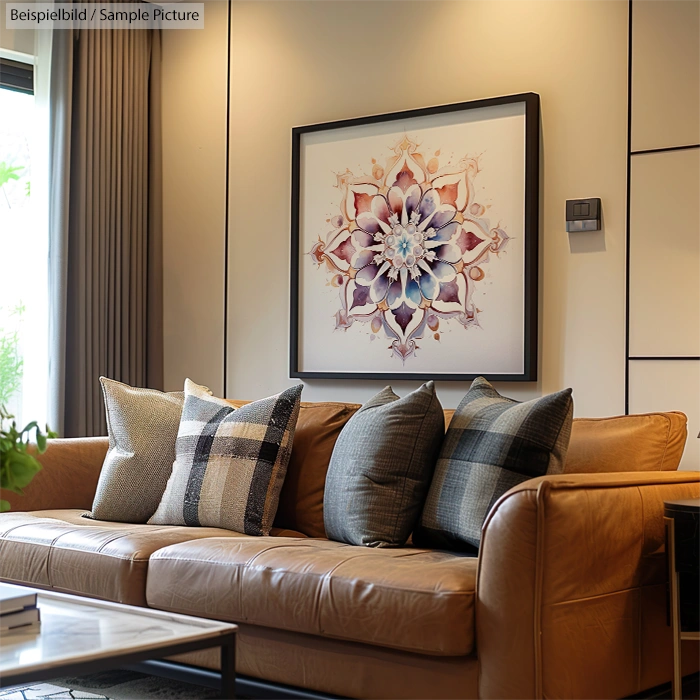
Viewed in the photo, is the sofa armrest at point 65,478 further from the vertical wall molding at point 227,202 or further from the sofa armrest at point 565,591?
the sofa armrest at point 565,591

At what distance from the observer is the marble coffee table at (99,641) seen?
149 cm

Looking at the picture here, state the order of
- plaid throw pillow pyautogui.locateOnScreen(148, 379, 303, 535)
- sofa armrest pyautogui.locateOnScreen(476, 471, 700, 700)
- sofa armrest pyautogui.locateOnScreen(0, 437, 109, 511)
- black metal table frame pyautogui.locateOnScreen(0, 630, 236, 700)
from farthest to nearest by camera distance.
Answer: sofa armrest pyautogui.locateOnScreen(0, 437, 109, 511) < plaid throw pillow pyautogui.locateOnScreen(148, 379, 303, 535) < sofa armrest pyautogui.locateOnScreen(476, 471, 700, 700) < black metal table frame pyautogui.locateOnScreen(0, 630, 236, 700)

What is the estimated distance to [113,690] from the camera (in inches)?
109

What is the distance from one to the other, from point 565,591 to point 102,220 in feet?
10.1

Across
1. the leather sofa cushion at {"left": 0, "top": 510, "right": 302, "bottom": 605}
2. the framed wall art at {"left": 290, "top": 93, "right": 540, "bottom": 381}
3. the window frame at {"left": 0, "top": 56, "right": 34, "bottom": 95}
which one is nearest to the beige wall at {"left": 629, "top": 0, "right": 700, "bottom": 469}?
the framed wall art at {"left": 290, "top": 93, "right": 540, "bottom": 381}

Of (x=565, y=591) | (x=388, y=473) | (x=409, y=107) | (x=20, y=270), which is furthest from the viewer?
(x=20, y=270)

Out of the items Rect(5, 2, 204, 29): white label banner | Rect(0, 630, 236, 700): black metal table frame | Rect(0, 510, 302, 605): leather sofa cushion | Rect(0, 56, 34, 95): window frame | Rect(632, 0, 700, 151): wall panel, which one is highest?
Rect(5, 2, 204, 29): white label banner

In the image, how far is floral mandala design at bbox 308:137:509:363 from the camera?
146 inches

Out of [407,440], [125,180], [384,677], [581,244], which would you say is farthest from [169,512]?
[125,180]

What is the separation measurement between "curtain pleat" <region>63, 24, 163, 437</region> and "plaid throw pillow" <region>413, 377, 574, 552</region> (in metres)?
2.21

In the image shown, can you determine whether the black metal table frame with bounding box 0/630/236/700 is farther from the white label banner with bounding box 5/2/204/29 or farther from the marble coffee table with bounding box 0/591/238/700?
the white label banner with bounding box 5/2/204/29

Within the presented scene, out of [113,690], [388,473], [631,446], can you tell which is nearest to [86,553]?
[113,690]

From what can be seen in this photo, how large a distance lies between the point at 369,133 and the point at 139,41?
141 cm

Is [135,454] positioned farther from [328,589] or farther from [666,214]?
[666,214]
